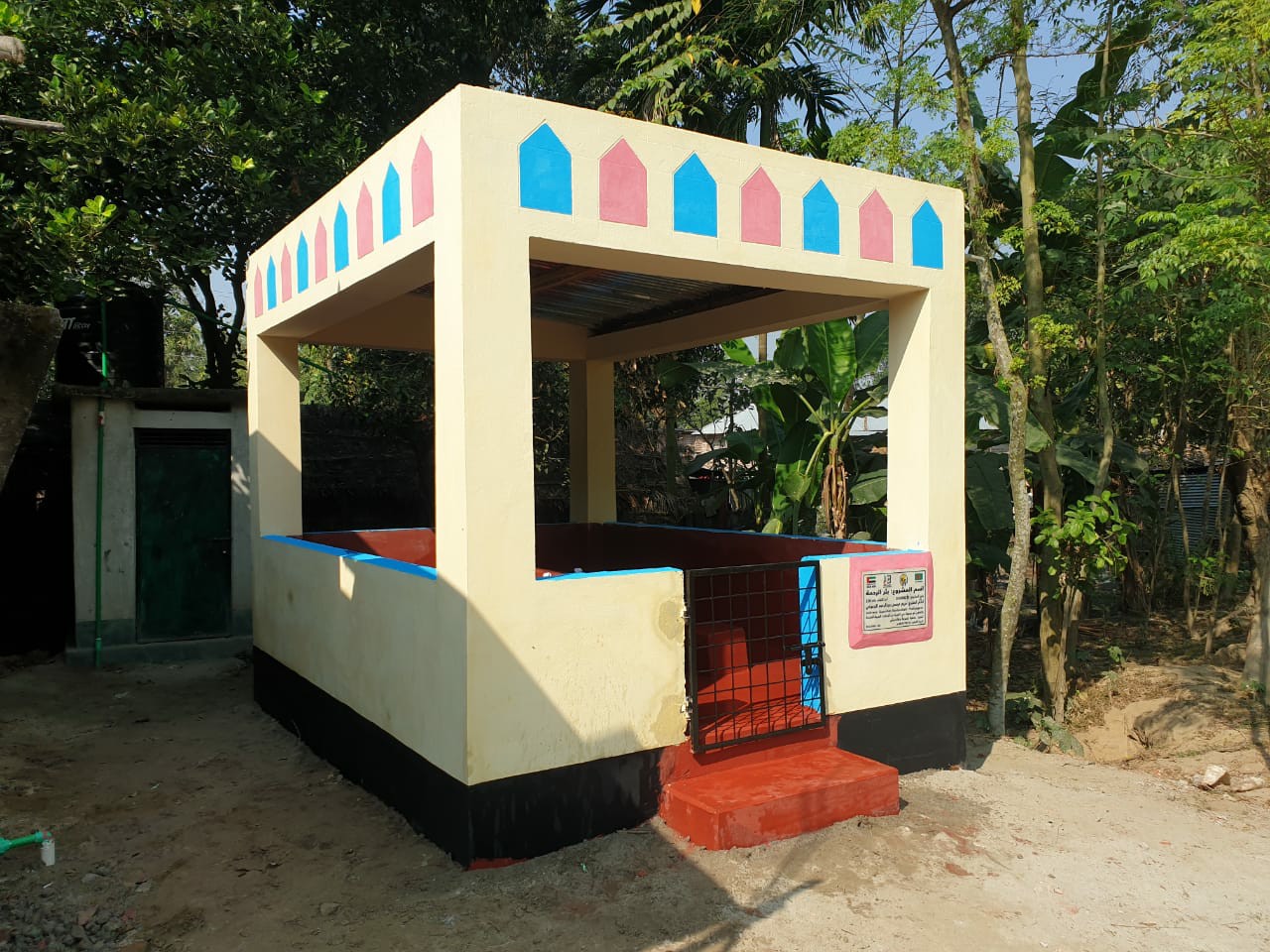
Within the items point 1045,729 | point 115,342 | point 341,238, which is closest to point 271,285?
point 341,238

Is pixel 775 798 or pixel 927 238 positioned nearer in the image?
pixel 775 798

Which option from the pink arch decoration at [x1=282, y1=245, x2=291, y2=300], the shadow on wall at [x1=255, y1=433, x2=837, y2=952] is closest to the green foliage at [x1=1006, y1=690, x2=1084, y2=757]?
the shadow on wall at [x1=255, y1=433, x2=837, y2=952]

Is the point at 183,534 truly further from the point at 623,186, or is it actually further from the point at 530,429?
the point at 623,186

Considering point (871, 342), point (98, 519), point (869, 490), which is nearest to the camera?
point (871, 342)

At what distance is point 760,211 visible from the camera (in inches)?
196

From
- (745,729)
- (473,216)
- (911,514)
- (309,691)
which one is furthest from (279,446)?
(911,514)

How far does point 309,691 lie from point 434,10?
9.36 m

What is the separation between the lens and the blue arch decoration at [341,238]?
17.9ft

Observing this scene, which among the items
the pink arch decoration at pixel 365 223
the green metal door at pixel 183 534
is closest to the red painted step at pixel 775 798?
the pink arch decoration at pixel 365 223

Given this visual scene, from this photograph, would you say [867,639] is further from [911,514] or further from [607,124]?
[607,124]

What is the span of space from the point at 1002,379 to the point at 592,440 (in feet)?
12.5

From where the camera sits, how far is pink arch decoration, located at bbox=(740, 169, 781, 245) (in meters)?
4.92

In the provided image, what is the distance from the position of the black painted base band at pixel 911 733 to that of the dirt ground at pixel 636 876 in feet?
0.48

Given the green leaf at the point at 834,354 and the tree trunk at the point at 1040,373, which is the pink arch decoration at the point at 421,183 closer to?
the green leaf at the point at 834,354
